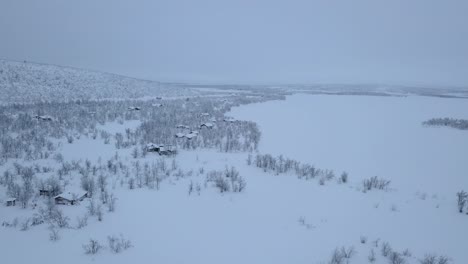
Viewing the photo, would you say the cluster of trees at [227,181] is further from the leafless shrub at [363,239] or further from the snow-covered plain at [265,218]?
the leafless shrub at [363,239]

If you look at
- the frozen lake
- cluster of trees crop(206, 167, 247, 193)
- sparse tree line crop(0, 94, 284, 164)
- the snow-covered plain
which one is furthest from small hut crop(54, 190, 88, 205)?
the frozen lake

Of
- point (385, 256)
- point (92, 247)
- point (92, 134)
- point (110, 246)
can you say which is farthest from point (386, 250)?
point (92, 134)

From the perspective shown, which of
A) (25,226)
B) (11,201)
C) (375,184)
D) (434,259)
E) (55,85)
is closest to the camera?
(434,259)

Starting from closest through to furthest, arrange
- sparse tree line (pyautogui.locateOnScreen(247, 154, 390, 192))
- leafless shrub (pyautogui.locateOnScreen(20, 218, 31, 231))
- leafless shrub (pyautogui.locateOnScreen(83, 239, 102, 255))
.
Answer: leafless shrub (pyautogui.locateOnScreen(83, 239, 102, 255)), leafless shrub (pyautogui.locateOnScreen(20, 218, 31, 231)), sparse tree line (pyautogui.locateOnScreen(247, 154, 390, 192))

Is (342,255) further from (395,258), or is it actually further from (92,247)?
(92,247)

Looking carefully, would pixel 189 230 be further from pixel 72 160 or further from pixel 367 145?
pixel 367 145

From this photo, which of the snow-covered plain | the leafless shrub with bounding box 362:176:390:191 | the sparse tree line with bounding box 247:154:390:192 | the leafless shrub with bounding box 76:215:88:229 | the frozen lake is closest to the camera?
the snow-covered plain

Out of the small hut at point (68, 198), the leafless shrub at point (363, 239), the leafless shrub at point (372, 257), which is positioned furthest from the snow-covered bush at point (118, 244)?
the leafless shrub at point (363, 239)

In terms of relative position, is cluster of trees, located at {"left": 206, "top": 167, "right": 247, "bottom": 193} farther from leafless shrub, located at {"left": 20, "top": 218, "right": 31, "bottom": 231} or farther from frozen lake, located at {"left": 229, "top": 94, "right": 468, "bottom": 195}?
leafless shrub, located at {"left": 20, "top": 218, "right": 31, "bottom": 231}
